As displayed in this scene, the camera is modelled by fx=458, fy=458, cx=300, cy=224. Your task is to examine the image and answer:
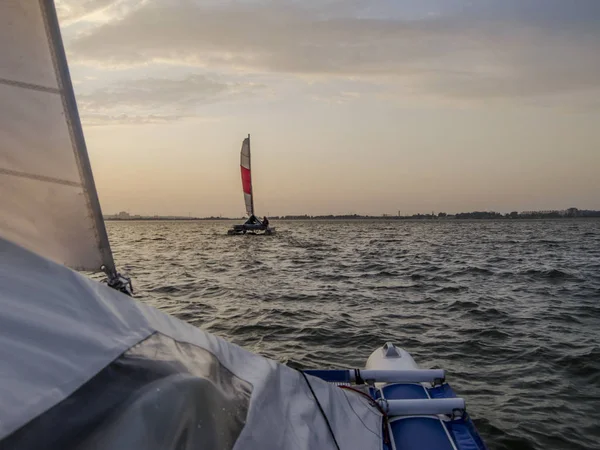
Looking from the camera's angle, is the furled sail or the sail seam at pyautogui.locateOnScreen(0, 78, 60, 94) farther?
the furled sail

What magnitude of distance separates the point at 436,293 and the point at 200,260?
45.7 ft

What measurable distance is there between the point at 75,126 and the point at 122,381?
1.85m

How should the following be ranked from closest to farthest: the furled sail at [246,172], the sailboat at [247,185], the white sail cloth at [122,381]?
the white sail cloth at [122,381], the sailboat at [247,185], the furled sail at [246,172]

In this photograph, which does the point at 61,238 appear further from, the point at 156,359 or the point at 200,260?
the point at 200,260

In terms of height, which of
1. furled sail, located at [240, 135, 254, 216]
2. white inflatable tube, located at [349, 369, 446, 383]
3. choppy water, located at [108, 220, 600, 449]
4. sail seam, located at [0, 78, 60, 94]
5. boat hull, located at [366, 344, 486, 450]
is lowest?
choppy water, located at [108, 220, 600, 449]

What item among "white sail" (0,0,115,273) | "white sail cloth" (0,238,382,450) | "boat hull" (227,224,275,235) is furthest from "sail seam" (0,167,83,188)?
"boat hull" (227,224,275,235)

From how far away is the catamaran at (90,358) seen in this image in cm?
160

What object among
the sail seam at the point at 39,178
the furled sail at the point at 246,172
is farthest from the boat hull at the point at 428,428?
the furled sail at the point at 246,172

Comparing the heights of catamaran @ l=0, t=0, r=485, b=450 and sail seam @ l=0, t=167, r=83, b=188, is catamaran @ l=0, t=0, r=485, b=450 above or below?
below

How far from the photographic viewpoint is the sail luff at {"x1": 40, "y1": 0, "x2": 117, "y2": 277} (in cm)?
281

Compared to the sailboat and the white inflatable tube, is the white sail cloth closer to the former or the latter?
the white inflatable tube

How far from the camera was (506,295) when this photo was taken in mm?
12984

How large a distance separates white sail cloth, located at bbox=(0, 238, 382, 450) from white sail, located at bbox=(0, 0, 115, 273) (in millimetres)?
907

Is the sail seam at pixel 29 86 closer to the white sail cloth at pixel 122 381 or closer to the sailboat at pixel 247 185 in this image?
the white sail cloth at pixel 122 381
